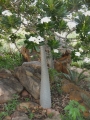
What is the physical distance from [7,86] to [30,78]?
589 mm

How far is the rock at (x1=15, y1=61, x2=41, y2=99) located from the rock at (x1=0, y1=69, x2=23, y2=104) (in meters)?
0.14

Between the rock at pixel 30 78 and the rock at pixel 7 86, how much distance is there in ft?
0.47

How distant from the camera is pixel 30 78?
16.9 ft

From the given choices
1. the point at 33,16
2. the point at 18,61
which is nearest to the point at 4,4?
the point at 33,16

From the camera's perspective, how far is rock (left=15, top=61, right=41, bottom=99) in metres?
4.96

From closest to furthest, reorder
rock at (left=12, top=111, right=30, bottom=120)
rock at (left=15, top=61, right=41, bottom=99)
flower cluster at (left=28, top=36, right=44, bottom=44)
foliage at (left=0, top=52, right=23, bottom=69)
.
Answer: flower cluster at (left=28, top=36, right=44, bottom=44)
rock at (left=12, top=111, right=30, bottom=120)
rock at (left=15, top=61, right=41, bottom=99)
foliage at (left=0, top=52, right=23, bottom=69)

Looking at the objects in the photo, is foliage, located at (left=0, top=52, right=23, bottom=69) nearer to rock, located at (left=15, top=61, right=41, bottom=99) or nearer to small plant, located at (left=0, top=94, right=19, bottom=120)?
rock, located at (left=15, top=61, right=41, bottom=99)

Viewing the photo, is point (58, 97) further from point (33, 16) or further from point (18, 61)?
point (18, 61)

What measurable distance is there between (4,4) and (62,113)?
2.59m

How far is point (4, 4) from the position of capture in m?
3.81

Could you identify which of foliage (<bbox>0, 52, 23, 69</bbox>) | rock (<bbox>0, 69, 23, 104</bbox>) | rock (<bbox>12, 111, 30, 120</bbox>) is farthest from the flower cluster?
foliage (<bbox>0, 52, 23, 69</bbox>)

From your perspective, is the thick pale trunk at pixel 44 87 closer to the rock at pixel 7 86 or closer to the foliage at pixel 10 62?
the rock at pixel 7 86

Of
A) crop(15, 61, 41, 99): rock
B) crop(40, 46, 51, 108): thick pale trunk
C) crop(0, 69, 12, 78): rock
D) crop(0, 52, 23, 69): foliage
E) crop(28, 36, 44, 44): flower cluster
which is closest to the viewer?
crop(28, 36, 44, 44): flower cluster

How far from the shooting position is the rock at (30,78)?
4965 millimetres
